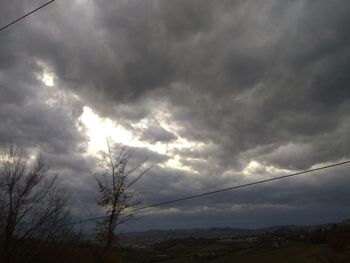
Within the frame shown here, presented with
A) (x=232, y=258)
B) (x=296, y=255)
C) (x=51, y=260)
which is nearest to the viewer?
(x=51, y=260)

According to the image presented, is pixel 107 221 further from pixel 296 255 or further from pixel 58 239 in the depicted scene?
pixel 296 255

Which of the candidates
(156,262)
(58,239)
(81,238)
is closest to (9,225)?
(58,239)

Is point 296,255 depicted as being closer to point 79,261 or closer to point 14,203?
point 79,261

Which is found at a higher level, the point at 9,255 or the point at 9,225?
the point at 9,225

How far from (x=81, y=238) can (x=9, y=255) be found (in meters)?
8.11

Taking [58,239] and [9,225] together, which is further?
[58,239]

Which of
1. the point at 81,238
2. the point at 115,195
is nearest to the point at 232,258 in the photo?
the point at 81,238

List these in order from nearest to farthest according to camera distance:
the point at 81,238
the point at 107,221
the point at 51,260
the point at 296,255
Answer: the point at 107,221 < the point at 51,260 < the point at 81,238 < the point at 296,255

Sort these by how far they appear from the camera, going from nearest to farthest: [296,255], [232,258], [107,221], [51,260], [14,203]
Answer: [107,221] < [14,203] < [51,260] < [296,255] < [232,258]

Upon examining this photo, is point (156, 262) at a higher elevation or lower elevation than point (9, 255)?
higher

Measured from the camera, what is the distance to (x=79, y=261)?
3772 centimetres

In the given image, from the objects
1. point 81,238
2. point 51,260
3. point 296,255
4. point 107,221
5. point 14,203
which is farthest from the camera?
point 296,255

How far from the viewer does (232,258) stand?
121938 mm

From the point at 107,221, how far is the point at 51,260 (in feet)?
31.4
